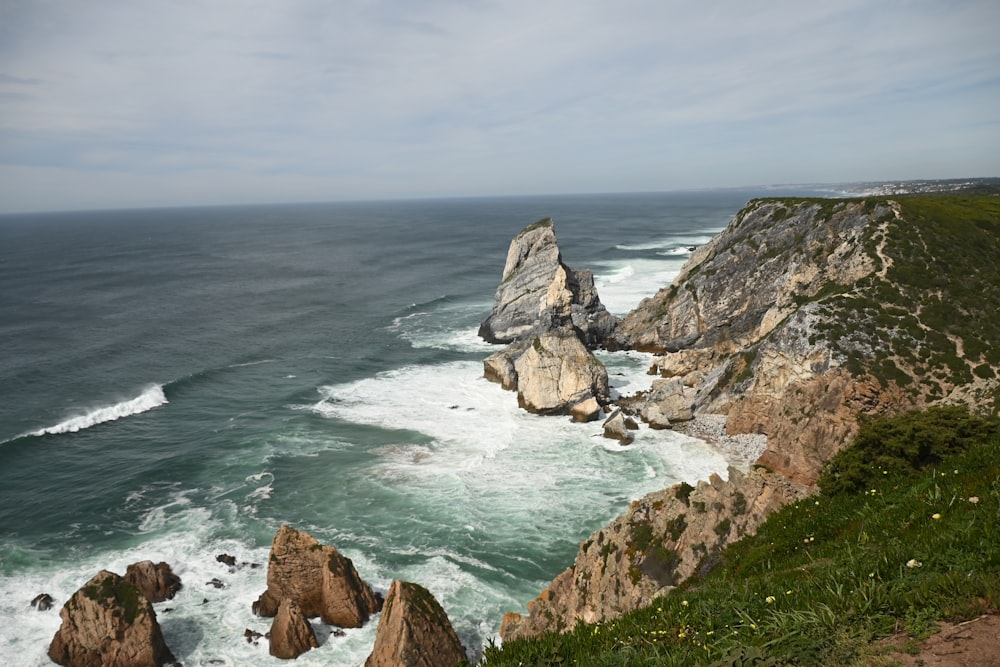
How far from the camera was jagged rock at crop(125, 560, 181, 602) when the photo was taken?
28.9m

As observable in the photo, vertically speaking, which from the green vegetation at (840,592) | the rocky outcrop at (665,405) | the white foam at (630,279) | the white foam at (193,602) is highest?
the green vegetation at (840,592)

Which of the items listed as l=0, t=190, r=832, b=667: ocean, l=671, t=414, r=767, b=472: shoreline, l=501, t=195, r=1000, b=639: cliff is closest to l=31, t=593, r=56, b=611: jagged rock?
l=0, t=190, r=832, b=667: ocean

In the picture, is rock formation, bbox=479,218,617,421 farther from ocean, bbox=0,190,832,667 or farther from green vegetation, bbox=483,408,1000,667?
green vegetation, bbox=483,408,1000,667

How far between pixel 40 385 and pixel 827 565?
7258 cm

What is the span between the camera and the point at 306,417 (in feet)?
170

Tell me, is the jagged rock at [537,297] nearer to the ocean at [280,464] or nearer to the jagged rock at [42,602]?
the ocean at [280,464]

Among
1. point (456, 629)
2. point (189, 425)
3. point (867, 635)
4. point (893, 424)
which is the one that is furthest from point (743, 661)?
point (189, 425)

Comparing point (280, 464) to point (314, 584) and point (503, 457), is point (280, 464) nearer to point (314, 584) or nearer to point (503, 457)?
point (503, 457)

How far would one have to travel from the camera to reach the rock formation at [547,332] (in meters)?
50.2

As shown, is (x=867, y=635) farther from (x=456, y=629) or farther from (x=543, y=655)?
(x=456, y=629)

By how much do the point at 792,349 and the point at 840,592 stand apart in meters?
40.5

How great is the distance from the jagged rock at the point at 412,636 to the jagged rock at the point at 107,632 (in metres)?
9.67

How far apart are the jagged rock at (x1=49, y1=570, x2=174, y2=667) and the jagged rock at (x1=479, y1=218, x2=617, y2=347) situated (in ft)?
158

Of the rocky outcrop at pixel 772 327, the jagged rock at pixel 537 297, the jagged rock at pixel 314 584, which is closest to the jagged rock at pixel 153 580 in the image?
the jagged rock at pixel 314 584
